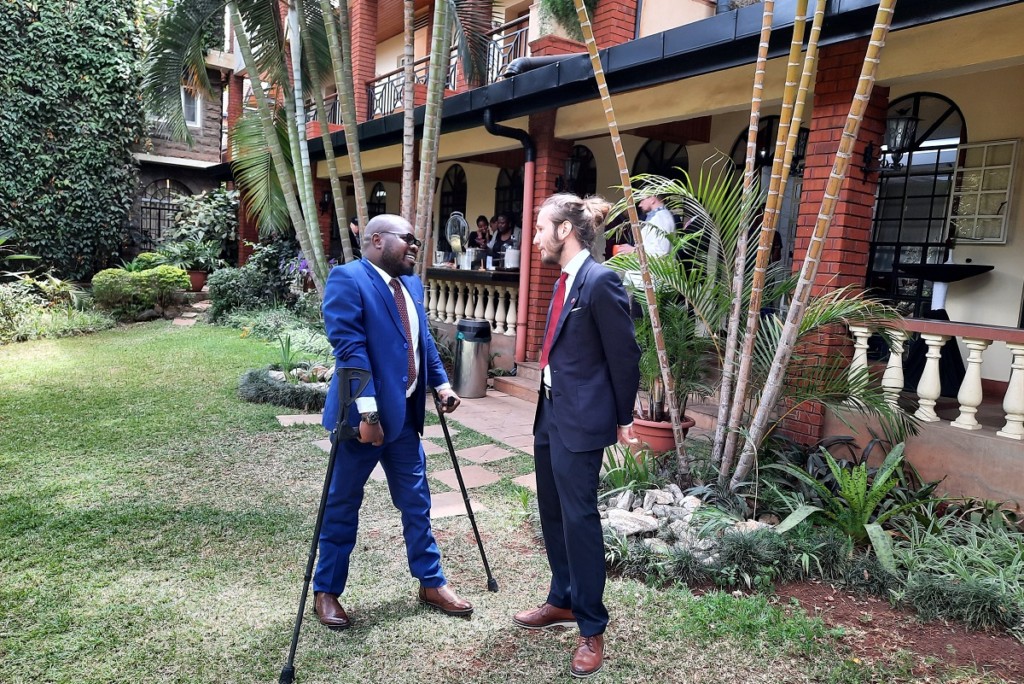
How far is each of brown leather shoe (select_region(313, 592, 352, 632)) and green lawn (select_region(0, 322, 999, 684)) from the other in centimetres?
5

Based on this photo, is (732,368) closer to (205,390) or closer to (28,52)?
(205,390)

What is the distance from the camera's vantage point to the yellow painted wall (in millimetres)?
8461

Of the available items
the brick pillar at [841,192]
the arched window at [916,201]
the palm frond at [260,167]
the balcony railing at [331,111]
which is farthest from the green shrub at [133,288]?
the arched window at [916,201]

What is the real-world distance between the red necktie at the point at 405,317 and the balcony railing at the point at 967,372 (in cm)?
282

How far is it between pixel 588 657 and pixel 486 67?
7.74 m

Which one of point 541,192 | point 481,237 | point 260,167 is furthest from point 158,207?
point 541,192

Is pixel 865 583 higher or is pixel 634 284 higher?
pixel 634 284

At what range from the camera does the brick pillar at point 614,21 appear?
26.1 feet

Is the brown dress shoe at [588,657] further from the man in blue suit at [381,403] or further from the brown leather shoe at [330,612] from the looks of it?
the brown leather shoe at [330,612]

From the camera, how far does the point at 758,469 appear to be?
4207 millimetres

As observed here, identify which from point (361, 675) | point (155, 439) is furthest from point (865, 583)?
point (155, 439)

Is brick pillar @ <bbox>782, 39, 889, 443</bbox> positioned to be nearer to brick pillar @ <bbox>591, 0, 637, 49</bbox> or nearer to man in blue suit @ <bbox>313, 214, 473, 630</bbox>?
man in blue suit @ <bbox>313, 214, 473, 630</bbox>

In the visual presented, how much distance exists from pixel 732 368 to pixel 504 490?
5.71 ft

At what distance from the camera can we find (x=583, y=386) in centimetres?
266
